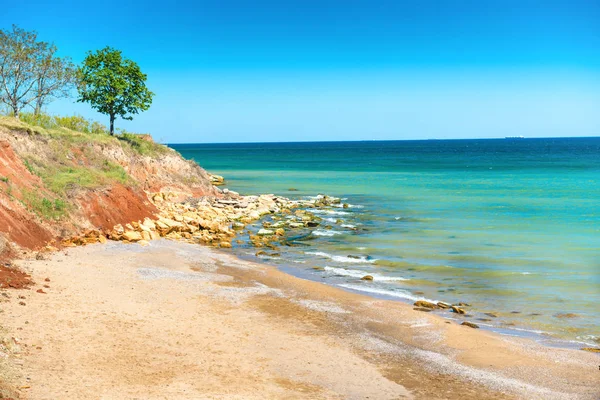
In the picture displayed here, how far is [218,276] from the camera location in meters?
23.4

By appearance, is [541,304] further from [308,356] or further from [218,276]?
[218,276]

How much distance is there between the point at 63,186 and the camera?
99.3 feet

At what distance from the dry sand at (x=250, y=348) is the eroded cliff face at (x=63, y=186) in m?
4.96

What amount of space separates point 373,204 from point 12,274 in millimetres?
37948

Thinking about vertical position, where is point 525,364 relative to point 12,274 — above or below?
below

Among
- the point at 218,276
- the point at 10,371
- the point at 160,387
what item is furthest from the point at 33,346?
the point at 218,276

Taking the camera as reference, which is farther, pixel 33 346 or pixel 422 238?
pixel 422 238

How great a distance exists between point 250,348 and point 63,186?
19548 millimetres

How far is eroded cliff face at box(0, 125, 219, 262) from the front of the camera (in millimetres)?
25094

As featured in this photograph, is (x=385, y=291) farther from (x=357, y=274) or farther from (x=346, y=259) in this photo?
(x=346, y=259)

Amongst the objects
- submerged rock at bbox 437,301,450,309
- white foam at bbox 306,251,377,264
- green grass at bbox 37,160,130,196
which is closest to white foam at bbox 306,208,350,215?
green grass at bbox 37,160,130,196

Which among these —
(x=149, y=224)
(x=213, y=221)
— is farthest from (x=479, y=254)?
(x=149, y=224)

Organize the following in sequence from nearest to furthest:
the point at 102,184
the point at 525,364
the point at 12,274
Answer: the point at 525,364 → the point at 12,274 → the point at 102,184

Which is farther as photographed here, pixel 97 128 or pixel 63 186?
pixel 97 128
